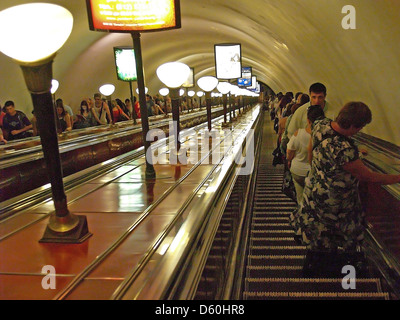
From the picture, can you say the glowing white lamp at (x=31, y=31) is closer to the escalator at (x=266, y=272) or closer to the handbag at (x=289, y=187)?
the escalator at (x=266, y=272)

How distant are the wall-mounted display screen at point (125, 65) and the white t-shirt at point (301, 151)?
8696 mm

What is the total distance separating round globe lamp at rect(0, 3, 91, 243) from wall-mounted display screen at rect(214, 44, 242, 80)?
12507mm

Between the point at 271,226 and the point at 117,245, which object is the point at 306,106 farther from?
the point at 117,245

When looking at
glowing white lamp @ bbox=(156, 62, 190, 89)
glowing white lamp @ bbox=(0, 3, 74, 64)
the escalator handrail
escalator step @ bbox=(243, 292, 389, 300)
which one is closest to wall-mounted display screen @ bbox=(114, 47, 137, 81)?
glowing white lamp @ bbox=(156, 62, 190, 89)

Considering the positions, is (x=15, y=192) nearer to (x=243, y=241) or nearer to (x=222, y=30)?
(x=243, y=241)

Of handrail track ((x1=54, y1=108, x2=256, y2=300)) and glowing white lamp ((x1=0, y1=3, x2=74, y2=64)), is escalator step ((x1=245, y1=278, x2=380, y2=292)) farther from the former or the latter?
glowing white lamp ((x1=0, y1=3, x2=74, y2=64))

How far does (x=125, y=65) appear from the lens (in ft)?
41.5

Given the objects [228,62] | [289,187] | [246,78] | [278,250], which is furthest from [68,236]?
[246,78]

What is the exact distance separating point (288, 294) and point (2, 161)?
4.19 meters

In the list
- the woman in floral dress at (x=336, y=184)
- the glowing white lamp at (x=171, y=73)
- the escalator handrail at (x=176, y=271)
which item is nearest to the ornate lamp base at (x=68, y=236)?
the escalator handrail at (x=176, y=271)

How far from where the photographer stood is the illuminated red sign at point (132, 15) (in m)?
4.46

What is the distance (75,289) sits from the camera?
7.59ft

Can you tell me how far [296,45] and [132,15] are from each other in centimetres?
722
